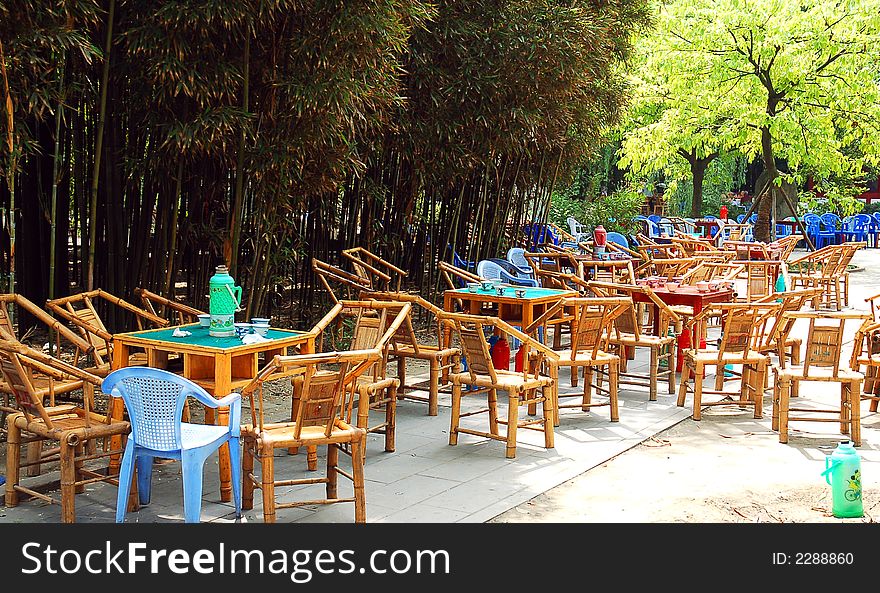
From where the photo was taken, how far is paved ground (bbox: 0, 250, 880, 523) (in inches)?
162

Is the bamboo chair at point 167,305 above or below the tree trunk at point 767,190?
below

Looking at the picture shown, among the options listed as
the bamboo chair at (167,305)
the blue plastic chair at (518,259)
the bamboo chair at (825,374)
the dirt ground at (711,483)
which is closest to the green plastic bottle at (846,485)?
the dirt ground at (711,483)

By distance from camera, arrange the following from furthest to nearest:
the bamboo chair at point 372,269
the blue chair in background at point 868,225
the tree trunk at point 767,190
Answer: the blue chair in background at point 868,225, the tree trunk at point 767,190, the bamboo chair at point 372,269

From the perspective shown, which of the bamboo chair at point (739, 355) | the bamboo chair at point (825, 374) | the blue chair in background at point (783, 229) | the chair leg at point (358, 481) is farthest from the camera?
the blue chair in background at point (783, 229)

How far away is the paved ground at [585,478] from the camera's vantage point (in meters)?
4.12

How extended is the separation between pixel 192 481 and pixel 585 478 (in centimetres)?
181

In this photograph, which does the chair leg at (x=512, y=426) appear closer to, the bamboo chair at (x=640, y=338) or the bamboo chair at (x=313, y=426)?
the bamboo chair at (x=313, y=426)

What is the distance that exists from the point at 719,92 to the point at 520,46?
26.0 ft

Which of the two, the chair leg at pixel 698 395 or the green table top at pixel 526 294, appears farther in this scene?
the green table top at pixel 526 294

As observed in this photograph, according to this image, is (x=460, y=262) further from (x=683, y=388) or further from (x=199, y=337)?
(x=199, y=337)

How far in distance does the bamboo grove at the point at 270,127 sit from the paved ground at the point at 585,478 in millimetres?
1651

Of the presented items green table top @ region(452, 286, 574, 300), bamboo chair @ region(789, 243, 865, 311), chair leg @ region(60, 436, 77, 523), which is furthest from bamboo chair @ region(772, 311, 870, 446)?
bamboo chair @ region(789, 243, 865, 311)

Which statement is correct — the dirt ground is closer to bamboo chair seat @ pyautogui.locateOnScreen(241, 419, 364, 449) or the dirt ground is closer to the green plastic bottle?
the green plastic bottle
